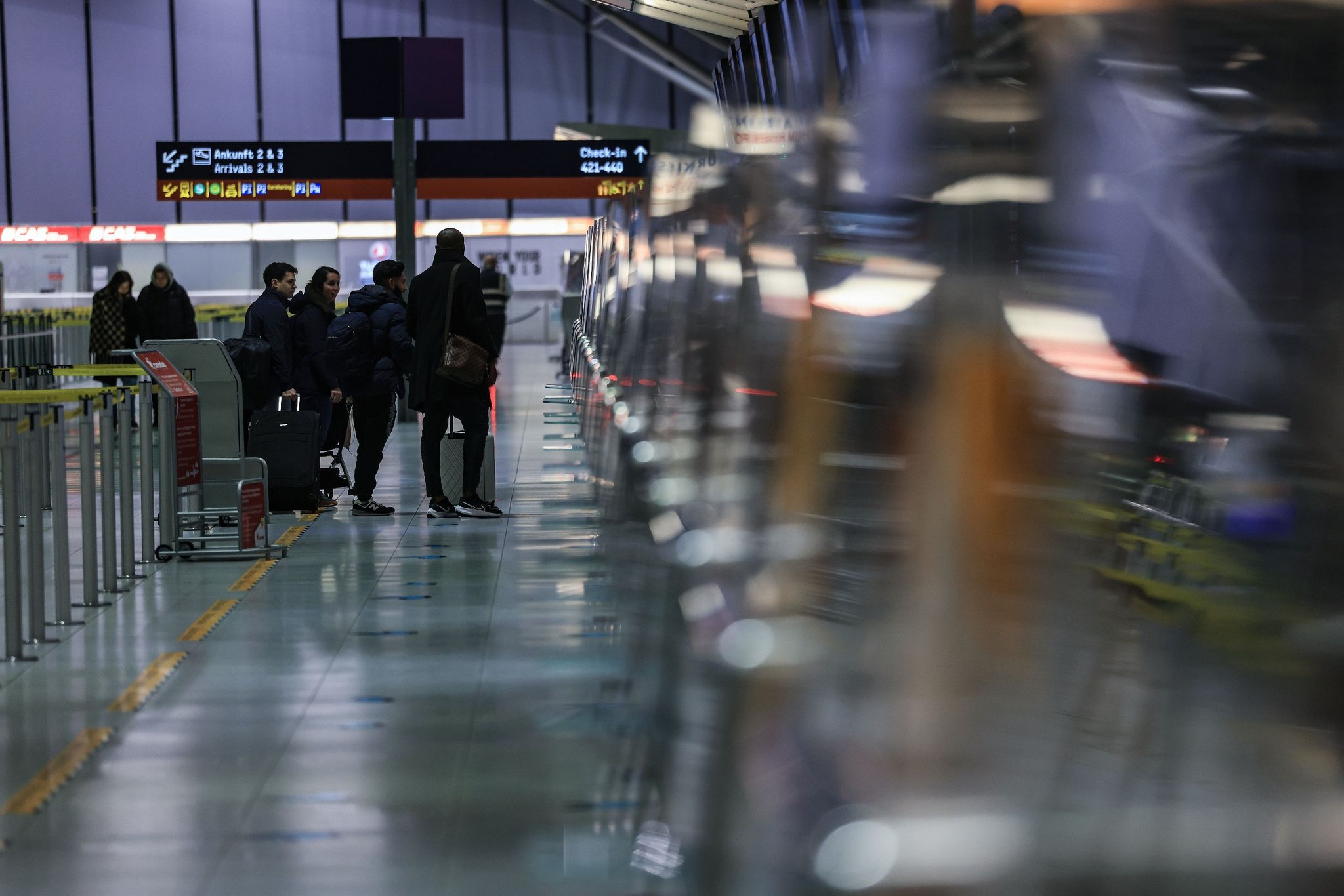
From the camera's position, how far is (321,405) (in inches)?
430

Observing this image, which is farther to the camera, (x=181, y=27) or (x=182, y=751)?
(x=181, y=27)

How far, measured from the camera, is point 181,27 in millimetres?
36844

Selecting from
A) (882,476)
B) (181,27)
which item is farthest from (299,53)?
(882,476)

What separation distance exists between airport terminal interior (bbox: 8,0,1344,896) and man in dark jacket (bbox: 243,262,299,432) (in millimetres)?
446

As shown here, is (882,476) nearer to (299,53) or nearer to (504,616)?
(504,616)

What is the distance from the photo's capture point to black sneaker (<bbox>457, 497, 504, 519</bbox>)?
10.3m

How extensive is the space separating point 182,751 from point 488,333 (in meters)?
5.37

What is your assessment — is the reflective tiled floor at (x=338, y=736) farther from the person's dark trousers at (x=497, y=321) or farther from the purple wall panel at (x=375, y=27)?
the purple wall panel at (x=375, y=27)

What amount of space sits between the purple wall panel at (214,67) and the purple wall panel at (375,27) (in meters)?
2.24

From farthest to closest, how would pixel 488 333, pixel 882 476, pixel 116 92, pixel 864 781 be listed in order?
pixel 116 92 → pixel 488 333 → pixel 882 476 → pixel 864 781

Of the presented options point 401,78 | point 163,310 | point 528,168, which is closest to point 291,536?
point 163,310

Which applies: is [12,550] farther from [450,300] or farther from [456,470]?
[456,470]

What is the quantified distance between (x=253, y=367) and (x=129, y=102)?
2924 cm

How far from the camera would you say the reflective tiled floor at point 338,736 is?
13.0 feet
